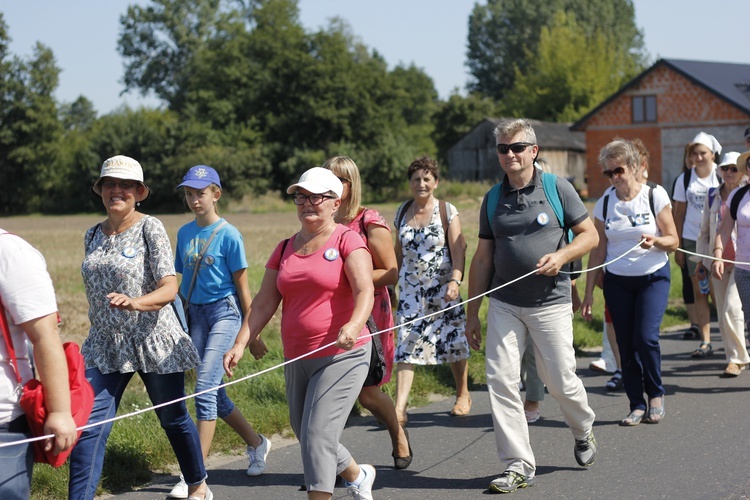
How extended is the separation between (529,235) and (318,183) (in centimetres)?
149

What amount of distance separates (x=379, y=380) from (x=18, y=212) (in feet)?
219

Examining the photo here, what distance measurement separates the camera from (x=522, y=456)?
570 centimetres

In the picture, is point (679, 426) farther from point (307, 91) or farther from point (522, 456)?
point (307, 91)

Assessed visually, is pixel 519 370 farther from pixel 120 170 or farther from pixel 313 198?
pixel 120 170

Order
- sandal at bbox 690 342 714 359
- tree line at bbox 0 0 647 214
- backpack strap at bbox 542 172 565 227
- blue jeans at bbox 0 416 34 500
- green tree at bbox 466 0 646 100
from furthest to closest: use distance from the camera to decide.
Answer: green tree at bbox 466 0 646 100
tree line at bbox 0 0 647 214
sandal at bbox 690 342 714 359
backpack strap at bbox 542 172 565 227
blue jeans at bbox 0 416 34 500

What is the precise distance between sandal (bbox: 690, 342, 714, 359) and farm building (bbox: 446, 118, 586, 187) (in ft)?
189

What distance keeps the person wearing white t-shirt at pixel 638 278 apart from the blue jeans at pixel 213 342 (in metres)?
2.99

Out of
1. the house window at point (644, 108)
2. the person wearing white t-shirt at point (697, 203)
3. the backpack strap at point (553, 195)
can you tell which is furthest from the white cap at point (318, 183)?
the house window at point (644, 108)

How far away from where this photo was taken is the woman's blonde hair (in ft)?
20.4

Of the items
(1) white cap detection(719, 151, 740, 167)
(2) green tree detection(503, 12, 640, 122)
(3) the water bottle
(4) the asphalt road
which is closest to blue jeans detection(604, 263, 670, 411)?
(4) the asphalt road

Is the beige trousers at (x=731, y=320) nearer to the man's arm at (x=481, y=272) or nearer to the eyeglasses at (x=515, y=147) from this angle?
the man's arm at (x=481, y=272)

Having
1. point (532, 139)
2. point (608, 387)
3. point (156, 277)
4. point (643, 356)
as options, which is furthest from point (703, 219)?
point (156, 277)

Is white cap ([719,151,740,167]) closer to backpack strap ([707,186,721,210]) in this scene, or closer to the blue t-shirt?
backpack strap ([707,186,721,210])

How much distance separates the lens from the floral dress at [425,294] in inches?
302
